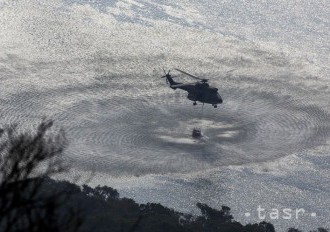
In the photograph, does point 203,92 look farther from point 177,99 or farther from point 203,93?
point 177,99

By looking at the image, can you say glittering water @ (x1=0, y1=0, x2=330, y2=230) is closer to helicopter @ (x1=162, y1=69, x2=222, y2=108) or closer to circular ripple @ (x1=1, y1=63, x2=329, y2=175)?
circular ripple @ (x1=1, y1=63, x2=329, y2=175)

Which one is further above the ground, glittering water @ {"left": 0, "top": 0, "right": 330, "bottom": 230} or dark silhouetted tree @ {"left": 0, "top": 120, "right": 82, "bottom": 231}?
dark silhouetted tree @ {"left": 0, "top": 120, "right": 82, "bottom": 231}

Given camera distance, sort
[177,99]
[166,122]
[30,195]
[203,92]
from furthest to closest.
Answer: [177,99] → [166,122] → [203,92] → [30,195]

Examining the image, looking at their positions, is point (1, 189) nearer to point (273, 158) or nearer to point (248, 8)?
point (273, 158)

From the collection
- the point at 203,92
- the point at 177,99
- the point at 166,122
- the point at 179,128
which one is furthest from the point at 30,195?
the point at 177,99

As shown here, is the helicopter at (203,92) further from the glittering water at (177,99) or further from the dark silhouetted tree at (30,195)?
the dark silhouetted tree at (30,195)

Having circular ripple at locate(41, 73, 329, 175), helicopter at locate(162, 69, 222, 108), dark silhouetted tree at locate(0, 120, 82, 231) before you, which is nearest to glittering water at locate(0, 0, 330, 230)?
circular ripple at locate(41, 73, 329, 175)

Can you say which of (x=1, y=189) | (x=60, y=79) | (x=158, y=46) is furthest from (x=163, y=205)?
(x=1, y=189)

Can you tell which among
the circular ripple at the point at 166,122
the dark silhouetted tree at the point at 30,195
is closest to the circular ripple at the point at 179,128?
the circular ripple at the point at 166,122
